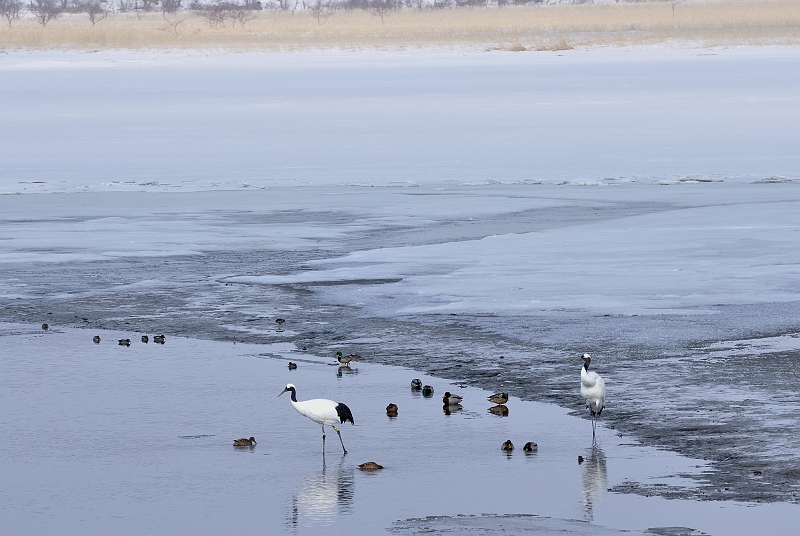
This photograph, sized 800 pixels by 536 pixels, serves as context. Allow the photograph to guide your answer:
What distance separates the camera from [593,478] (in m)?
6.14

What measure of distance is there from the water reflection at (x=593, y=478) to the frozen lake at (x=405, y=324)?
17mm

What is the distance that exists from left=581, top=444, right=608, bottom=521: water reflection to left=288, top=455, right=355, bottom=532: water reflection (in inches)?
39.1

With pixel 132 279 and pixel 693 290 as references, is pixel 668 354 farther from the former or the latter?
pixel 132 279

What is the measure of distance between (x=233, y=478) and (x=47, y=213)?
11822 millimetres

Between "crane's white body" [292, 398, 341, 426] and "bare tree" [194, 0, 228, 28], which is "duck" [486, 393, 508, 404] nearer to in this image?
"crane's white body" [292, 398, 341, 426]

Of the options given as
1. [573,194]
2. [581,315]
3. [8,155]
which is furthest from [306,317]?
[8,155]

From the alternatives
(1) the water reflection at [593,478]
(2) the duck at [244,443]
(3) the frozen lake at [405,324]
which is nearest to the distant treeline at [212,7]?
(3) the frozen lake at [405,324]

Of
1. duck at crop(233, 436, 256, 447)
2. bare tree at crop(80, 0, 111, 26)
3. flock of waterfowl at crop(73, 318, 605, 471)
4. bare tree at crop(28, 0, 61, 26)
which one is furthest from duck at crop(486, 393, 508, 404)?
bare tree at crop(80, 0, 111, 26)

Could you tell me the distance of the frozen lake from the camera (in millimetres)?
5965

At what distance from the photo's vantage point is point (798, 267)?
40.0 ft

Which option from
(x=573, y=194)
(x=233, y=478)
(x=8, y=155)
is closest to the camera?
(x=233, y=478)

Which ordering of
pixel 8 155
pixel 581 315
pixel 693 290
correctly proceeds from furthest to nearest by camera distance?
pixel 8 155, pixel 693 290, pixel 581 315

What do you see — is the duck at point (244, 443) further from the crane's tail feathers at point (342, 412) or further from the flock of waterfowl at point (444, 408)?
the crane's tail feathers at point (342, 412)

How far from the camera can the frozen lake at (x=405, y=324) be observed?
5.96 m
